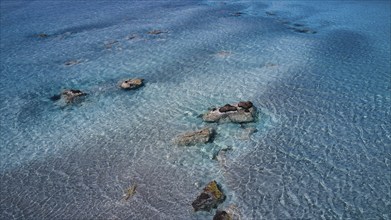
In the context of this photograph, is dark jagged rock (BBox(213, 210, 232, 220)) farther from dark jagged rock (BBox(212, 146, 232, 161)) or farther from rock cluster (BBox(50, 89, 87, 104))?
rock cluster (BBox(50, 89, 87, 104))

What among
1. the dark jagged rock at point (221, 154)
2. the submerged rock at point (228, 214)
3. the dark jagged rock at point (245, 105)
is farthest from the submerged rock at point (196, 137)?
the submerged rock at point (228, 214)

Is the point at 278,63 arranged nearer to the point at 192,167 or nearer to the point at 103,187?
the point at 192,167

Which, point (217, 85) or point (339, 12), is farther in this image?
point (339, 12)

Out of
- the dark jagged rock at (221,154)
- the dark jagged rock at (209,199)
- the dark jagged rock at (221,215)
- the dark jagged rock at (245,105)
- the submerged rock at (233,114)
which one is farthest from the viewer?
the dark jagged rock at (245,105)

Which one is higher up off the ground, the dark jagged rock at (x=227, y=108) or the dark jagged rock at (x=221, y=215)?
the dark jagged rock at (x=227, y=108)

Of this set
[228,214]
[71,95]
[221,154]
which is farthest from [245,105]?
[71,95]

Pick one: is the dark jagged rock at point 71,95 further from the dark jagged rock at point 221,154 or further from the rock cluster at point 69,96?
the dark jagged rock at point 221,154

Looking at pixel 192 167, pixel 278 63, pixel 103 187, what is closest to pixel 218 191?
pixel 192 167
